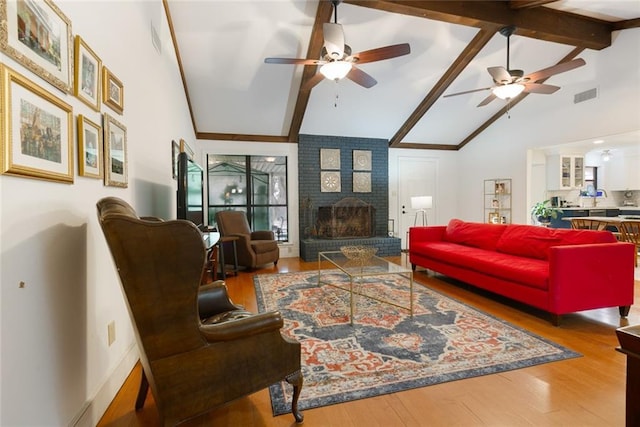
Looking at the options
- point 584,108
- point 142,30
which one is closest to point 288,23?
point 142,30

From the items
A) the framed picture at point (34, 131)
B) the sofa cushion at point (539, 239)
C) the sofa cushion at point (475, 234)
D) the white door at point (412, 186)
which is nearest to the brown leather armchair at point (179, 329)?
the framed picture at point (34, 131)

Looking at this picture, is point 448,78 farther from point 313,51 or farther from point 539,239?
point 539,239

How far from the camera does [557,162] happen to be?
645 centimetres

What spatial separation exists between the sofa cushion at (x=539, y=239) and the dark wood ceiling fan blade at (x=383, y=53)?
2.44 meters

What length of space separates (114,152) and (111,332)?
1.08 m

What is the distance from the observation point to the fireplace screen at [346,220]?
6.29m

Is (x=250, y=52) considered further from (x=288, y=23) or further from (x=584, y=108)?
(x=584, y=108)

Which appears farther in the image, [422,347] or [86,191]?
[422,347]

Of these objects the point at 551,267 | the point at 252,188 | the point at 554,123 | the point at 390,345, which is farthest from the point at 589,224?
the point at 252,188

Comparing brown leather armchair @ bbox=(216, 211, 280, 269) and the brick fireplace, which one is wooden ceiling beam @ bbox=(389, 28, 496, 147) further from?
brown leather armchair @ bbox=(216, 211, 280, 269)

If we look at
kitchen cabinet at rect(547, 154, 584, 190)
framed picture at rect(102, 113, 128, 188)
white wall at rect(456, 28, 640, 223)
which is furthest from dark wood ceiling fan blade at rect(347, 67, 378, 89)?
kitchen cabinet at rect(547, 154, 584, 190)

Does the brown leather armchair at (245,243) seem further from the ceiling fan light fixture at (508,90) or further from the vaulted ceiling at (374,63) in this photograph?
the ceiling fan light fixture at (508,90)

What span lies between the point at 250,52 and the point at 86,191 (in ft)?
10.6

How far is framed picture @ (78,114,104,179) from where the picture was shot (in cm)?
148
